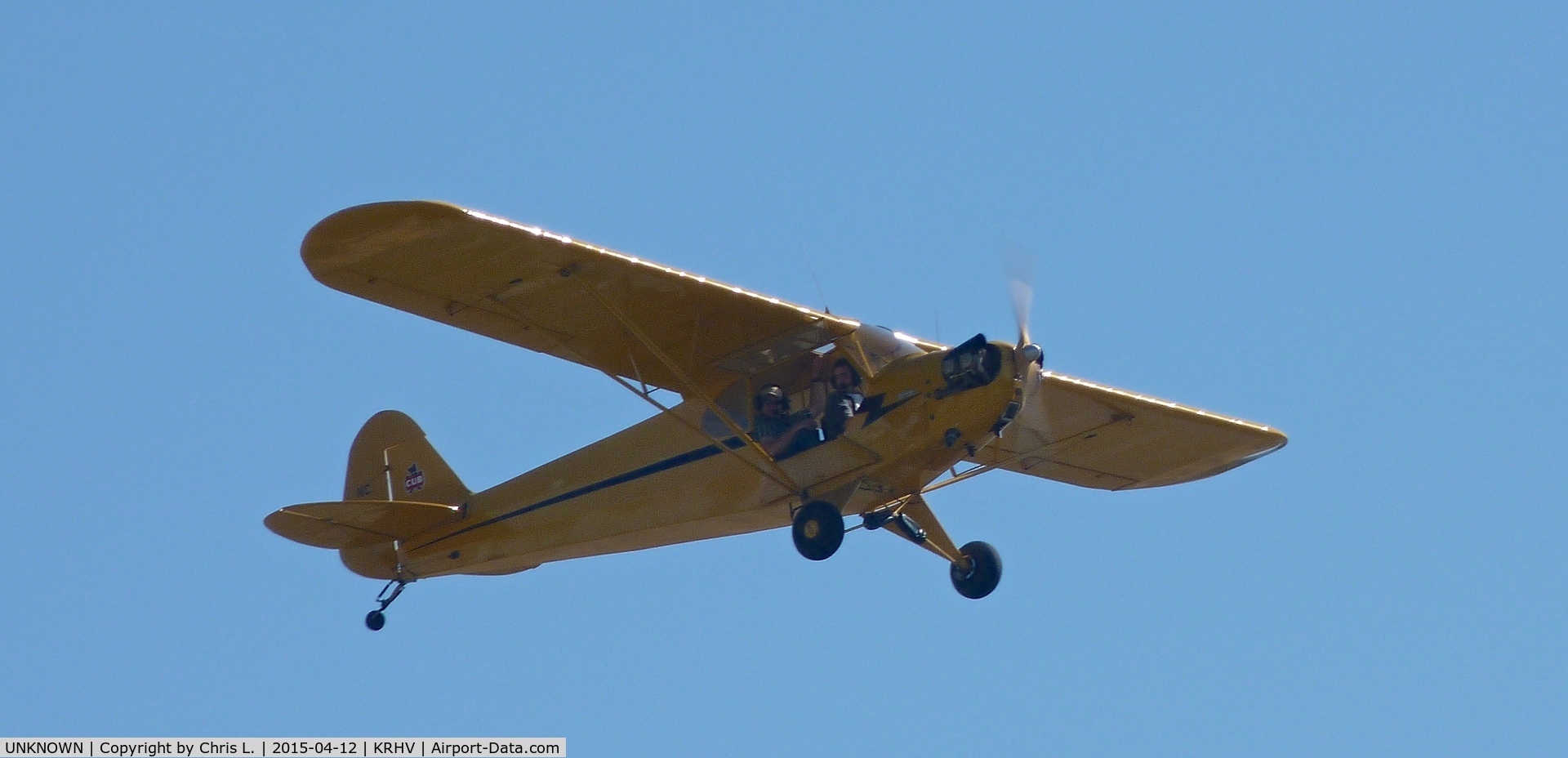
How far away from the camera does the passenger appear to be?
515 inches

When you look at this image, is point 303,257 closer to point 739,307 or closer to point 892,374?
point 739,307

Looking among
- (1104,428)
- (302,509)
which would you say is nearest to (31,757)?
(302,509)

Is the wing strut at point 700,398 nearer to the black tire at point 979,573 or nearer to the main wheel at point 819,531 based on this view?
the main wheel at point 819,531

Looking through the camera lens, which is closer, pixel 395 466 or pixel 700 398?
pixel 700 398

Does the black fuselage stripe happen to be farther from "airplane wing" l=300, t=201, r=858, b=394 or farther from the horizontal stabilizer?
"airplane wing" l=300, t=201, r=858, b=394

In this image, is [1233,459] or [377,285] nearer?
[377,285]

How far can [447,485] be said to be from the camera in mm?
16234

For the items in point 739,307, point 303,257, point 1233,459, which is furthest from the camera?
point 1233,459

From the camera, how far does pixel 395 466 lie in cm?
1692

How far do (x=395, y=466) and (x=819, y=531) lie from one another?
17.6ft

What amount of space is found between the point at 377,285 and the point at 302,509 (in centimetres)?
280

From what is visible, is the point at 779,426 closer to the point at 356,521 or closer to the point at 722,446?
the point at 722,446

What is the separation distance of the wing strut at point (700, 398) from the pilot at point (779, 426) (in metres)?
0.07

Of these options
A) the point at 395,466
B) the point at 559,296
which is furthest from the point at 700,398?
the point at 395,466
